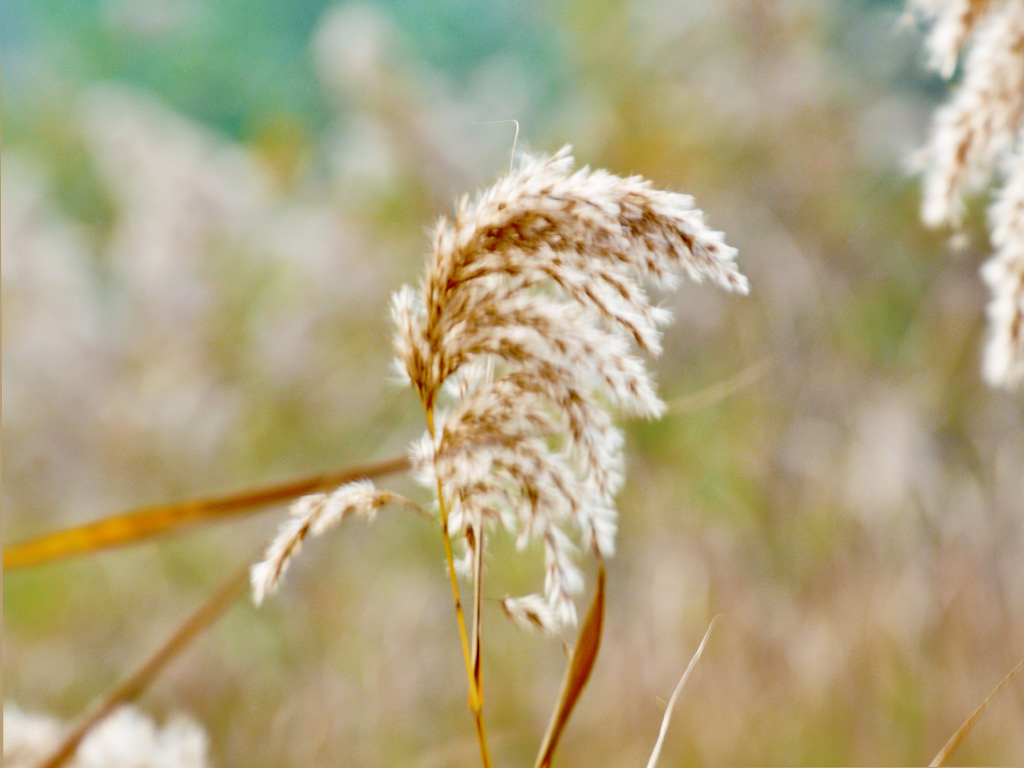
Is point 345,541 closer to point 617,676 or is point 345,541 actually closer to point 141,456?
point 141,456

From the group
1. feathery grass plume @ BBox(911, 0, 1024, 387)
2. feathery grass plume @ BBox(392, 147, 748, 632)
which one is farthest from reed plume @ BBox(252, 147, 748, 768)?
feathery grass plume @ BBox(911, 0, 1024, 387)

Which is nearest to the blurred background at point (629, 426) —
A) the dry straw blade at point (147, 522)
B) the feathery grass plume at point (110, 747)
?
the feathery grass plume at point (110, 747)

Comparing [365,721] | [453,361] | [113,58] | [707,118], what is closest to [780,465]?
[707,118]

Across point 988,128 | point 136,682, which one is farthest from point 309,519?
point 988,128

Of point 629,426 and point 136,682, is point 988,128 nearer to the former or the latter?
point 136,682

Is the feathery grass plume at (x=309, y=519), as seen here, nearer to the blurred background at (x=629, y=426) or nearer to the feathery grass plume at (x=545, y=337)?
the feathery grass plume at (x=545, y=337)

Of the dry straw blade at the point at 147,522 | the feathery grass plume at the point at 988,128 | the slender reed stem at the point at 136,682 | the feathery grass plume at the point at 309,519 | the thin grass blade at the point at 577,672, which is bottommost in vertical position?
the thin grass blade at the point at 577,672
